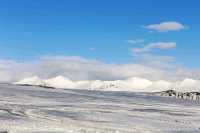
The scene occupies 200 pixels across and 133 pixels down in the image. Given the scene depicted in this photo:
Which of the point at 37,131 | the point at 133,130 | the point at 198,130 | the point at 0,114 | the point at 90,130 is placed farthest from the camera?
the point at 0,114

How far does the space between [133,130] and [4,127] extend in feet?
26.6

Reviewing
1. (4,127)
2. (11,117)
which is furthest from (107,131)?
(11,117)

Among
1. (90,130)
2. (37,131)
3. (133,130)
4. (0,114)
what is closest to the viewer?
(37,131)

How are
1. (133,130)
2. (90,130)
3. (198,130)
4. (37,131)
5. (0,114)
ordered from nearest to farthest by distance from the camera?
(37,131), (90,130), (133,130), (198,130), (0,114)

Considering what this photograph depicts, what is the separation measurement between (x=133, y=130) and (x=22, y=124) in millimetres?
6908

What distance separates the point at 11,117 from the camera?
30406 millimetres

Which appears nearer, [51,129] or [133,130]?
[51,129]

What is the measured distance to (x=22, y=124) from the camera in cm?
2645

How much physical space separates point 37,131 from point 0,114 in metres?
8.94

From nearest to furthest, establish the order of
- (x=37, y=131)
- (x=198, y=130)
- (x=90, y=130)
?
(x=37, y=131) → (x=90, y=130) → (x=198, y=130)

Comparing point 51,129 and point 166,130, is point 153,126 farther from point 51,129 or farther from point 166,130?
point 51,129

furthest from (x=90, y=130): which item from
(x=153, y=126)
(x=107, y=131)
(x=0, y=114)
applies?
(x=0, y=114)

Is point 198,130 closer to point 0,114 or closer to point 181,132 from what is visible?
point 181,132

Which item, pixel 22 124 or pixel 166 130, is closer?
pixel 22 124
